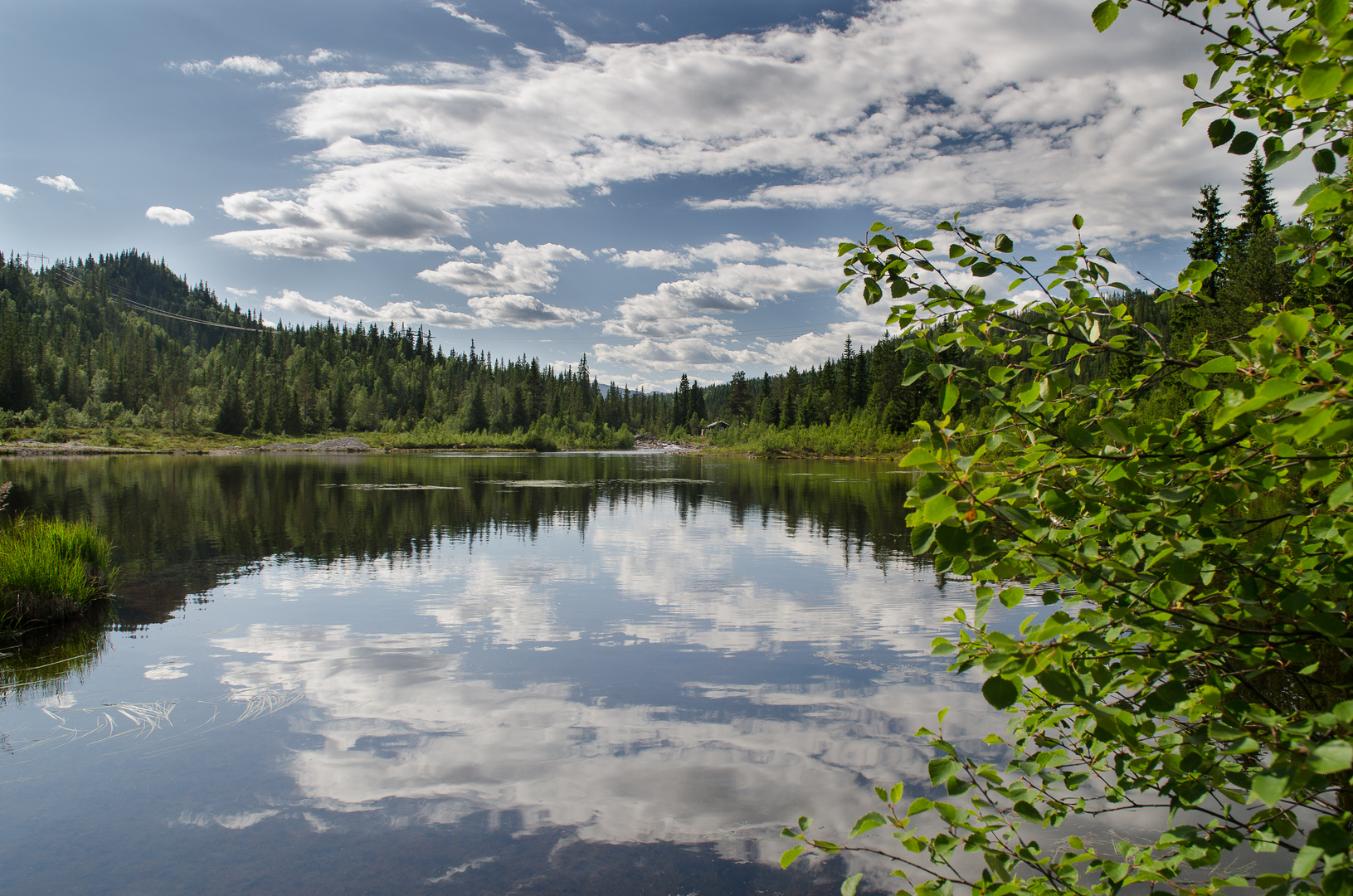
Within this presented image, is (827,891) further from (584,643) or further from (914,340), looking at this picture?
(584,643)

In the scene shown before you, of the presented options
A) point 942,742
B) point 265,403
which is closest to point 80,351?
point 265,403

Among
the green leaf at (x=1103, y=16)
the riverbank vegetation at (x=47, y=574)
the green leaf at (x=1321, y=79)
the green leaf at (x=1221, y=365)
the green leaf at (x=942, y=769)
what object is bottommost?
the riverbank vegetation at (x=47, y=574)

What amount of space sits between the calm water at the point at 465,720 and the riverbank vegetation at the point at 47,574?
3.29 feet

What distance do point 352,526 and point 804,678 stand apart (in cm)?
2208

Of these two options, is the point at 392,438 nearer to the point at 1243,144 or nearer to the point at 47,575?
the point at 47,575

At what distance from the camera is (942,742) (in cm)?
289

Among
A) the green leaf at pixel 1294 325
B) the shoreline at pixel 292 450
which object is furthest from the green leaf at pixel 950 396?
the shoreline at pixel 292 450

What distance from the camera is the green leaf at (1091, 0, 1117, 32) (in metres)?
2.83

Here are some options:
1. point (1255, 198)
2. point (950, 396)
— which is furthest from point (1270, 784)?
point (1255, 198)

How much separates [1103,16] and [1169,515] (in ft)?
6.81

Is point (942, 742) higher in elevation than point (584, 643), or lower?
higher

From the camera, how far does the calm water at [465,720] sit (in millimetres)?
6355

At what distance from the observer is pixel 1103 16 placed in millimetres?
2859

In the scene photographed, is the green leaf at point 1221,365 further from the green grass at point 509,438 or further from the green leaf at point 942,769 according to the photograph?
the green grass at point 509,438
